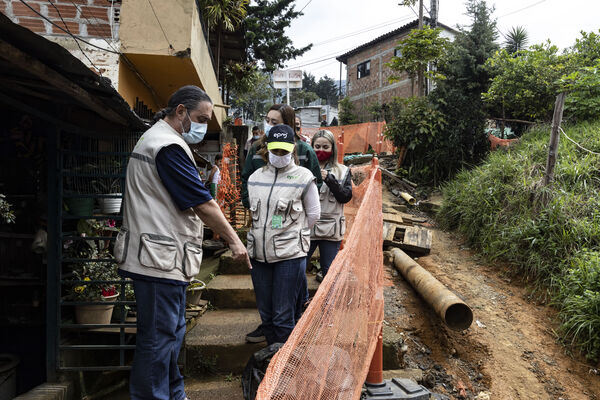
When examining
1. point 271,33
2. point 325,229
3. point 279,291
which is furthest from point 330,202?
point 271,33

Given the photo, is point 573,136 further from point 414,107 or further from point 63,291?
point 63,291

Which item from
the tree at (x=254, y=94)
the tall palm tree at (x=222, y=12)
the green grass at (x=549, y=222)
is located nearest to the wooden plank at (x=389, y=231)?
the green grass at (x=549, y=222)

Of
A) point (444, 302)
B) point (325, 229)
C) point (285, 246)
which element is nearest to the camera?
point (285, 246)

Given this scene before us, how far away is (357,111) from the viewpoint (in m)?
23.9

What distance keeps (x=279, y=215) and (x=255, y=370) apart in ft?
3.02

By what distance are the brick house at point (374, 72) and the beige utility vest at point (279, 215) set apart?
18686 mm

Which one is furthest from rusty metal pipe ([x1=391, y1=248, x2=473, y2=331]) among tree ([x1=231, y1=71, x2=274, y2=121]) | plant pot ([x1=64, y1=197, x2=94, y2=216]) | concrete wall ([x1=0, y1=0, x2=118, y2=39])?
tree ([x1=231, y1=71, x2=274, y2=121])

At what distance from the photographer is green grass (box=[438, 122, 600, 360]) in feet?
13.1

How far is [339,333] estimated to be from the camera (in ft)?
6.06

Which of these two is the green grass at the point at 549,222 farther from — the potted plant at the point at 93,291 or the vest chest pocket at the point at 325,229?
the potted plant at the point at 93,291

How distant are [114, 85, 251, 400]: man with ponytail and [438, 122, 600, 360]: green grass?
372 centimetres

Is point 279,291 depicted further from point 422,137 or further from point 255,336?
point 422,137

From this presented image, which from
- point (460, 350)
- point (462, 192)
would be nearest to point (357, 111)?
point (462, 192)

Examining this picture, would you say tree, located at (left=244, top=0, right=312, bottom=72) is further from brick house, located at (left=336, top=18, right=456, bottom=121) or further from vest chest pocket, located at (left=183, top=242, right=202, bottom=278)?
vest chest pocket, located at (left=183, top=242, right=202, bottom=278)
